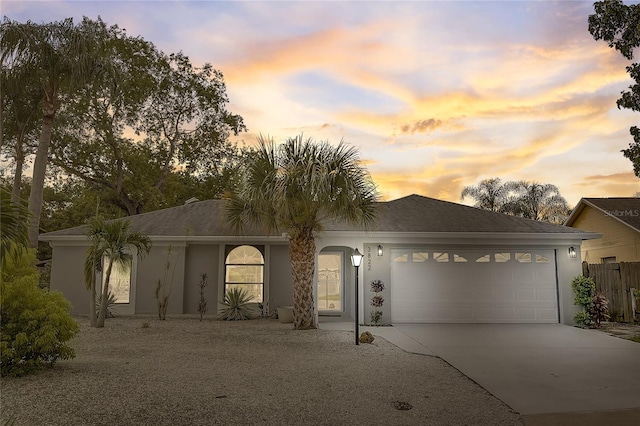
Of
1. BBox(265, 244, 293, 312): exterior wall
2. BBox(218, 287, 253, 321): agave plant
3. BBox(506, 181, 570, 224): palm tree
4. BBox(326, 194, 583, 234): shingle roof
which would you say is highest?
BBox(506, 181, 570, 224): palm tree

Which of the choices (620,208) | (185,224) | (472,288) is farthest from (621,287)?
(185,224)

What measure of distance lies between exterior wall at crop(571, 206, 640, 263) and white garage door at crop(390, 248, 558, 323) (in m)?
8.98

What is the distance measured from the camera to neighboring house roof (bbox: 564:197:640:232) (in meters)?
19.9

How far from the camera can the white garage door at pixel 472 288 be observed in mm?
13625

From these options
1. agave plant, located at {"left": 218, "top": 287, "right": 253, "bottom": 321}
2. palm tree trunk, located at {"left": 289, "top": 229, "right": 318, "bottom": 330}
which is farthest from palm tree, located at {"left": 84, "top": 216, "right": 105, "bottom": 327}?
palm tree trunk, located at {"left": 289, "top": 229, "right": 318, "bottom": 330}

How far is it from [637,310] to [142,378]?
45.7 feet

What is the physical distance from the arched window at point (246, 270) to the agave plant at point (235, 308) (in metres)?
0.65

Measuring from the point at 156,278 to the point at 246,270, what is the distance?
300 cm

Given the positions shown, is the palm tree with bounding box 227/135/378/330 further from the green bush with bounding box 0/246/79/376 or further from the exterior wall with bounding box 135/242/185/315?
the green bush with bounding box 0/246/79/376

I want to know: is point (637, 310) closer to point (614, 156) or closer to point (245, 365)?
point (614, 156)

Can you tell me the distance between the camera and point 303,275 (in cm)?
1198

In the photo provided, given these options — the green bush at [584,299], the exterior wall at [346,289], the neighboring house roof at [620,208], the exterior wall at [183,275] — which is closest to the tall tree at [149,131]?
the exterior wall at [183,275]

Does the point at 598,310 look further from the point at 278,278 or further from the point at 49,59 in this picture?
the point at 49,59

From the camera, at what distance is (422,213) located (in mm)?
15258
